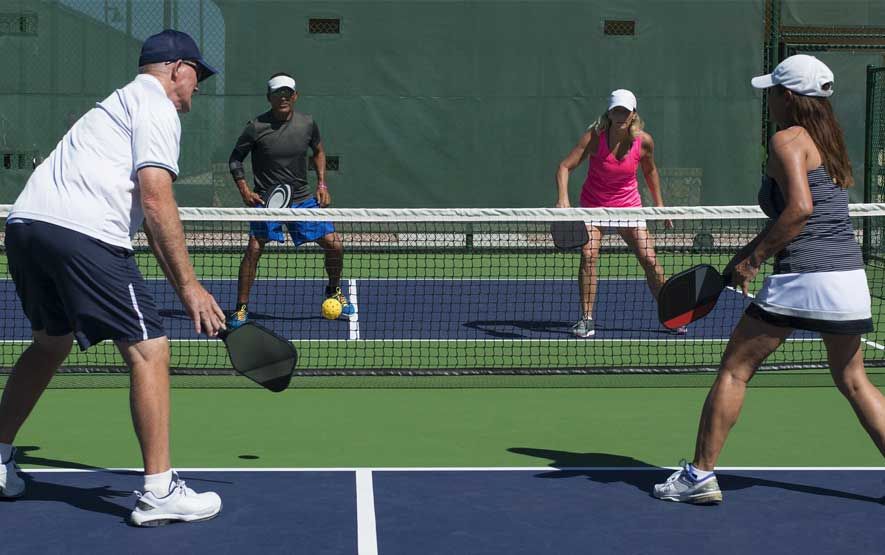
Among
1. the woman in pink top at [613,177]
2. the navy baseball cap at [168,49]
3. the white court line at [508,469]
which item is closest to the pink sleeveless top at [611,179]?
the woman in pink top at [613,177]

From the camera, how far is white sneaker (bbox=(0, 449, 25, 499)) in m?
5.13

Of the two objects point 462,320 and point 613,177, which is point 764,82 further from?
point 462,320

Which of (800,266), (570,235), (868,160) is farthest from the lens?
(868,160)

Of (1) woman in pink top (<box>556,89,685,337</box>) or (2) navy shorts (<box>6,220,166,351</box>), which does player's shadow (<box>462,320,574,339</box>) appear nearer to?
(1) woman in pink top (<box>556,89,685,337</box>)

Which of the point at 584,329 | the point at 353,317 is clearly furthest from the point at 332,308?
the point at 584,329

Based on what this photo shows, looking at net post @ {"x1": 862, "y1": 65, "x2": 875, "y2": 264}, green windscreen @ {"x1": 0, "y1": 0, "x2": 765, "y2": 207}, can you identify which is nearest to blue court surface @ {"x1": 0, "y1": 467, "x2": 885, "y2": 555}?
net post @ {"x1": 862, "y1": 65, "x2": 875, "y2": 264}

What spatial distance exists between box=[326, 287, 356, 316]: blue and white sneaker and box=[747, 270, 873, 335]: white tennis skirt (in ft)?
17.7

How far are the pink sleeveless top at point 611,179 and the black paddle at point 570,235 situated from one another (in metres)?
0.40

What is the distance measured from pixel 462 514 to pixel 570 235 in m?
4.06

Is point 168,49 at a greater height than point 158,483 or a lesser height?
greater

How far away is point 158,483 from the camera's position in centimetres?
481

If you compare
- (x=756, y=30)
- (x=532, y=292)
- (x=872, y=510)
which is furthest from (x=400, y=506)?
(x=756, y=30)

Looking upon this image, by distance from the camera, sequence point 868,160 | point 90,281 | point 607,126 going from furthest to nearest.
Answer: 1. point 868,160
2. point 607,126
3. point 90,281

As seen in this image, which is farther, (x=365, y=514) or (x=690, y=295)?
(x=690, y=295)
